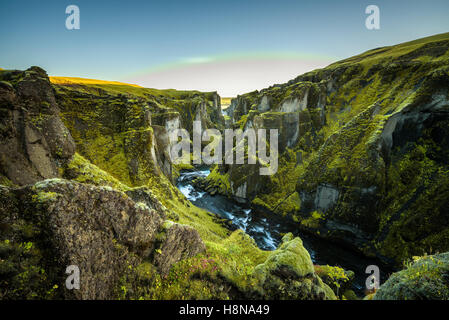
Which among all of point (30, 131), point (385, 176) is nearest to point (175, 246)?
point (30, 131)

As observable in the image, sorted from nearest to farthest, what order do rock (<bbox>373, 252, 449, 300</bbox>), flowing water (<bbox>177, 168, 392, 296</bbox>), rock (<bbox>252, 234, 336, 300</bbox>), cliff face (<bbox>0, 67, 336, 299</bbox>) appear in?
cliff face (<bbox>0, 67, 336, 299</bbox>), rock (<bbox>373, 252, 449, 300</bbox>), rock (<bbox>252, 234, 336, 300</bbox>), flowing water (<bbox>177, 168, 392, 296</bbox>)

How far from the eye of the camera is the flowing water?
25442 mm

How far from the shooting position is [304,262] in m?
9.09

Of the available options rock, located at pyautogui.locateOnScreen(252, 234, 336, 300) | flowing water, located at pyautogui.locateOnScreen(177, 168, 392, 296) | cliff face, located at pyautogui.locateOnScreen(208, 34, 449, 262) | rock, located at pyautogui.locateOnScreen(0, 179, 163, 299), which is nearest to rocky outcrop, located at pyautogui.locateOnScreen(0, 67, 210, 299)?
rock, located at pyautogui.locateOnScreen(0, 179, 163, 299)

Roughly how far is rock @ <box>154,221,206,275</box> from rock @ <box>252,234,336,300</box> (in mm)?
3292

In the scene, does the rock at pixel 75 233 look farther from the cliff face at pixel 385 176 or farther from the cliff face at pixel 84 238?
the cliff face at pixel 385 176

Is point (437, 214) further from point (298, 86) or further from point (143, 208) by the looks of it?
point (298, 86)

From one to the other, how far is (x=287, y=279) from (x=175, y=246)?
Answer: 5.39m

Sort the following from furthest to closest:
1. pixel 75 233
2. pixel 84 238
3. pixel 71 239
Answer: pixel 84 238, pixel 75 233, pixel 71 239

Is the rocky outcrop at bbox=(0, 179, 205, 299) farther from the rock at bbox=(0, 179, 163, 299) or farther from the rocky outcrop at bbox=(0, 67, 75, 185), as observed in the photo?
the rocky outcrop at bbox=(0, 67, 75, 185)

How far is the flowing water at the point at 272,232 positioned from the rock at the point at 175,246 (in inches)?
951

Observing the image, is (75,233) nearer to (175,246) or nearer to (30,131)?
(175,246)

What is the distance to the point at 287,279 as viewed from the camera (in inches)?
321
